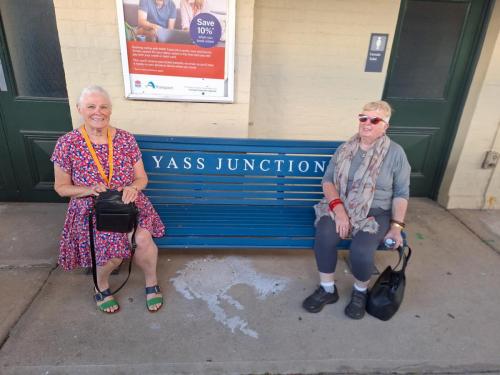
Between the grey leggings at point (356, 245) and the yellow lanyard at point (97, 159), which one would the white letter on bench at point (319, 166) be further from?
the yellow lanyard at point (97, 159)

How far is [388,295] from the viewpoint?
227cm

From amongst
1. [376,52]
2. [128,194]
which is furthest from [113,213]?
[376,52]

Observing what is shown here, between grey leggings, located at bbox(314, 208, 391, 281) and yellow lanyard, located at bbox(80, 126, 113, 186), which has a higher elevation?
yellow lanyard, located at bbox(80, 126, 113, 186)

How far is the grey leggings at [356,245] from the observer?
2.25 meters

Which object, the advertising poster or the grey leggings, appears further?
the advertising poster

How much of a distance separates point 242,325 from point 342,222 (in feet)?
3.13

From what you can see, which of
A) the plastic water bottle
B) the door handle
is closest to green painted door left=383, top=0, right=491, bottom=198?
the plastic water bottle

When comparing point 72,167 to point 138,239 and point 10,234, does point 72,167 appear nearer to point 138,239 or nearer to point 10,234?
point 138,239

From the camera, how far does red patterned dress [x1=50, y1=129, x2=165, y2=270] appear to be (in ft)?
6.79

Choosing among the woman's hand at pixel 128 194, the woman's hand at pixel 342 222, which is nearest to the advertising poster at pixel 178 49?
the woman's hand at pixel 128 194

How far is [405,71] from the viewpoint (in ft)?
11.9

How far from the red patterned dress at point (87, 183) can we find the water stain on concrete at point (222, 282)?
552 mm

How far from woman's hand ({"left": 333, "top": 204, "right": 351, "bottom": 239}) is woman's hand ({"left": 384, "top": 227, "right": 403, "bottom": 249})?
10.5 inches

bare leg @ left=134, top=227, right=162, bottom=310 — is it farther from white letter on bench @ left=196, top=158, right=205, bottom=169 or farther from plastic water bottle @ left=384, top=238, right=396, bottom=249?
plastic water bottle @ left=384, top=238, right=396, bottom=249
